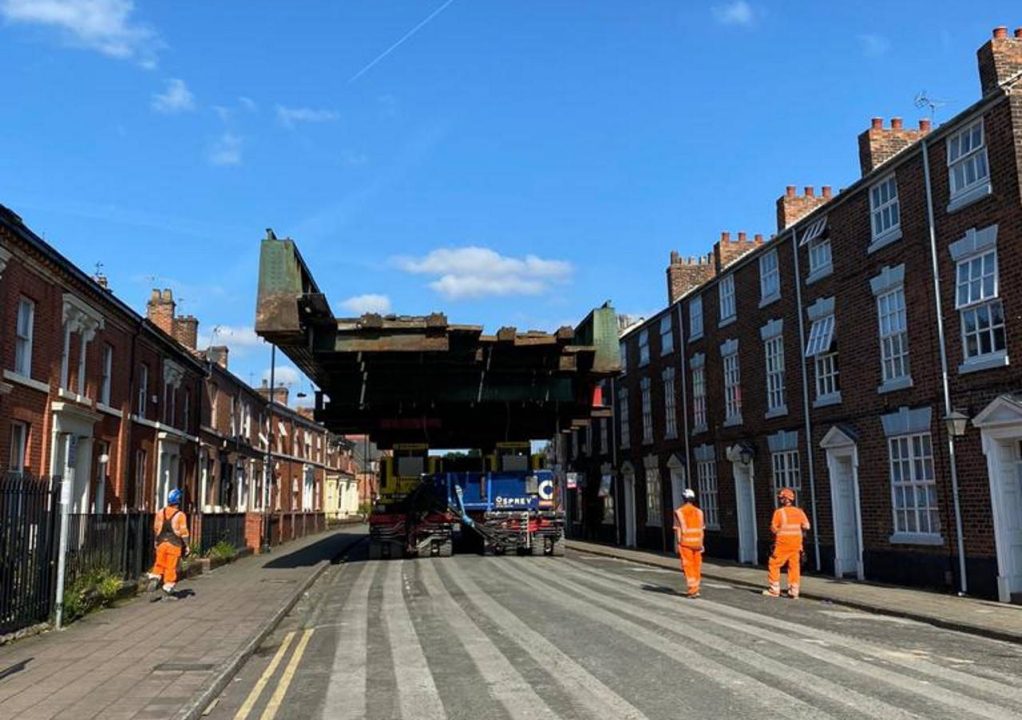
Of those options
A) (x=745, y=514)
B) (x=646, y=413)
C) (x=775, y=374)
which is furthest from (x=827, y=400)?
(x=646, y=413)

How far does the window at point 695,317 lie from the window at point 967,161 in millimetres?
11564

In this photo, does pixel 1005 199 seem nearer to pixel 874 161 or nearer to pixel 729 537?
pixel 874 161

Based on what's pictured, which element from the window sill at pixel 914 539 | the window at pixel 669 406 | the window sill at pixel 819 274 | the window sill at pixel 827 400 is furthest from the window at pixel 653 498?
the window sill at pixel 914 539

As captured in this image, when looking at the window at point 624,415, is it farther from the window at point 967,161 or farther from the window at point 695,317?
the window at point 967,161

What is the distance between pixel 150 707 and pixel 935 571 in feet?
44.4

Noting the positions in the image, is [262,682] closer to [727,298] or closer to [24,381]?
[24,381]

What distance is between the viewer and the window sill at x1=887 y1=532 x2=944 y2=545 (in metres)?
15.5

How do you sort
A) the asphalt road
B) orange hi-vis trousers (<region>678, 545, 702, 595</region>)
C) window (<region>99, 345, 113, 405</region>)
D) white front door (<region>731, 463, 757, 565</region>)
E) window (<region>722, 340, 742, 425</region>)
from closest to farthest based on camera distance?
A: 1. the asphalt road
2. orange hi-vis trousers (<region>678, 545, 702, 595</region>)
3. window (<region>99, 345, 113, 405</region>)
4. white front door (<region>731, 463, 757, 565</region>)
5. window (<region>722, 340, 742, 425</region>)

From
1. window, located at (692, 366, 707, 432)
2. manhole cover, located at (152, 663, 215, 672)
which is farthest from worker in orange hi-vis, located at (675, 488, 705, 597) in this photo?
window, located at (692, 366, 707, 432)

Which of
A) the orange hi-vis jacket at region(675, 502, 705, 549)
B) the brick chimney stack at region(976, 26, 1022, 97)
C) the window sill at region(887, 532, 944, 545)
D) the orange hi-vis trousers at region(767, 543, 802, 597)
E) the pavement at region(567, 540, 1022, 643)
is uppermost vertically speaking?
the brick chimney stack at region(976, 26, 1022, 97)

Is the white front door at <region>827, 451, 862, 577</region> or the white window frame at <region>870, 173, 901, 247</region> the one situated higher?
the white window frame at <region>870, 173, 901, 247</region>

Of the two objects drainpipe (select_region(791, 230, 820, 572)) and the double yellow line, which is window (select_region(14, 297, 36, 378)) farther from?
drainpipe (select_region(791, 230, 820, 572))

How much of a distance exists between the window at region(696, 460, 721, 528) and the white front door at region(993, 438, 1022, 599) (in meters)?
11.2

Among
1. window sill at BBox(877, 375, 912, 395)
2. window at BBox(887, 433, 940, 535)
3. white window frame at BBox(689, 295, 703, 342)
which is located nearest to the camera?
window at BBox(887, 433, 940, 535)
